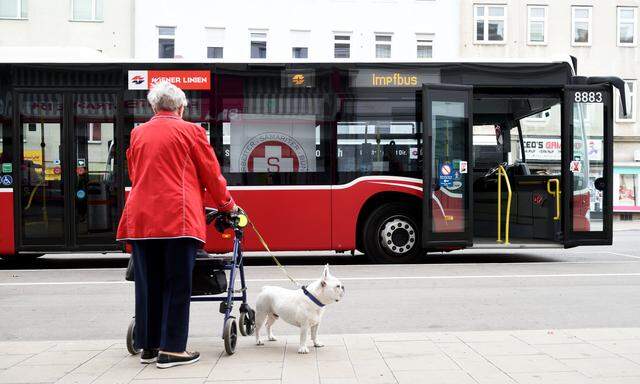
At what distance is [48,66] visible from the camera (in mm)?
11227

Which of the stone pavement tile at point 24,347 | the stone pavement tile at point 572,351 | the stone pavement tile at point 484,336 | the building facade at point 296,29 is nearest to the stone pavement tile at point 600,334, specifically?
the stone pavement tile at point 572,351

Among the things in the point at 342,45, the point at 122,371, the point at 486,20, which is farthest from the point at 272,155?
the point at 486,20

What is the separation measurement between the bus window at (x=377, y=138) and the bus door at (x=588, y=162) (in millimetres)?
2508

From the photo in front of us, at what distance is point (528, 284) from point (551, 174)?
3480mm

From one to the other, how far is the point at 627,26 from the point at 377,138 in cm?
2708

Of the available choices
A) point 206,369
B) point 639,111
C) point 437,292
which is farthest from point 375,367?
point 639,111

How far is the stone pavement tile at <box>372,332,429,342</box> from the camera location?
5613mm

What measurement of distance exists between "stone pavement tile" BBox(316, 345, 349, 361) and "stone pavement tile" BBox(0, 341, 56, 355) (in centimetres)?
211

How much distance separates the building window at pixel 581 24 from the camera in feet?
109

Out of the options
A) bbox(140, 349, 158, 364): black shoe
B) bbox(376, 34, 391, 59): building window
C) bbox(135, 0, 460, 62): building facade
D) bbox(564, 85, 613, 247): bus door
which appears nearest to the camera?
bbox(140, 349, 158, 364): black shoe

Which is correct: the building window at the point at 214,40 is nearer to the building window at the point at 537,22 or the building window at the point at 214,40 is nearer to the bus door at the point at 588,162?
the building window at the point at 537,22

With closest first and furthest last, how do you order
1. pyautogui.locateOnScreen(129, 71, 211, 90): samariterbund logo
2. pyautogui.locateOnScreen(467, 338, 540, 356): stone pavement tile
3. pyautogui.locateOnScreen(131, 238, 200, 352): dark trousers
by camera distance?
pyautogui.locateOnScreen(131, 238, 200, 352): dark trousers < pyautogui.locateOnScreen(467, 338, 540, 356): stone pavement tile < pyautogui.locateOnScreen(129, 71, 211, 90): samariterbund logo

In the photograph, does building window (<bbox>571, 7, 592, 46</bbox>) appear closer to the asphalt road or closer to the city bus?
the asphalt road

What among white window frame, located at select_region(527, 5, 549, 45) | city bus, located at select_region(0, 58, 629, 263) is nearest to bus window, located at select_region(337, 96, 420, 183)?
city bus, located at select_region(0, 58, 629, 263)
